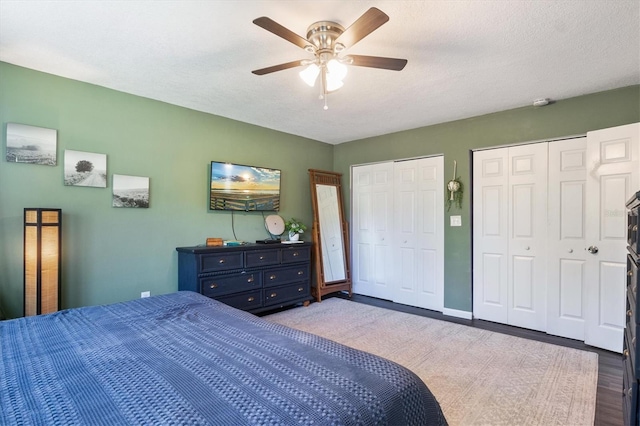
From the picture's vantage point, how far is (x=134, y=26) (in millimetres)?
2131

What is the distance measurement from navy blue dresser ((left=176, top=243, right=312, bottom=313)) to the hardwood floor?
1.22m

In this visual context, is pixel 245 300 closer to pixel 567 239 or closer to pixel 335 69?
pixel 335 69

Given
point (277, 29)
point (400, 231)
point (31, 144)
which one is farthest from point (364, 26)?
point (400, 231)

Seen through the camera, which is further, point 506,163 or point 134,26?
point 506,163

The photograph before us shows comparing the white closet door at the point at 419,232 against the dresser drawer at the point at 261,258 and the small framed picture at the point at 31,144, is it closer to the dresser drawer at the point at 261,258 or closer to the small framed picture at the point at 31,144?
the dresser drawer at the point at 261,258

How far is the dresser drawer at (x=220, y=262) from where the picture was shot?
3385 millimetres

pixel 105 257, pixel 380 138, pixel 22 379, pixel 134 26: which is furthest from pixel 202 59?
pixel 380 138

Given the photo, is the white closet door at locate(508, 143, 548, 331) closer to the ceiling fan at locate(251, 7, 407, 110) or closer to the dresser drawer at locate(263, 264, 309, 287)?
the ceiling fan at locate(251, 7, 407, 110)

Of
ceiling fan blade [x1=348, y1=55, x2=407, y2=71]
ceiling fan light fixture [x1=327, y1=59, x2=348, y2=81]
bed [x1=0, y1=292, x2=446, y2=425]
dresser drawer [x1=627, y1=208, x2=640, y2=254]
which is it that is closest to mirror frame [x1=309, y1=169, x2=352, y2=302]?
ceiling fan light fixture [x1=327, y1=59, x2=348, y2=81]

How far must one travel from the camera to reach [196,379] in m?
1.12

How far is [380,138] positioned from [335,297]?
261 cm

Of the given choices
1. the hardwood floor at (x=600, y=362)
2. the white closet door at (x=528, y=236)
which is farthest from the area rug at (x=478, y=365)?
the white closet door at (x=528, y=236)

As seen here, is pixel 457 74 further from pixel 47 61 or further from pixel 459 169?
pixel 47 61

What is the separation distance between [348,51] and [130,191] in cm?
256
